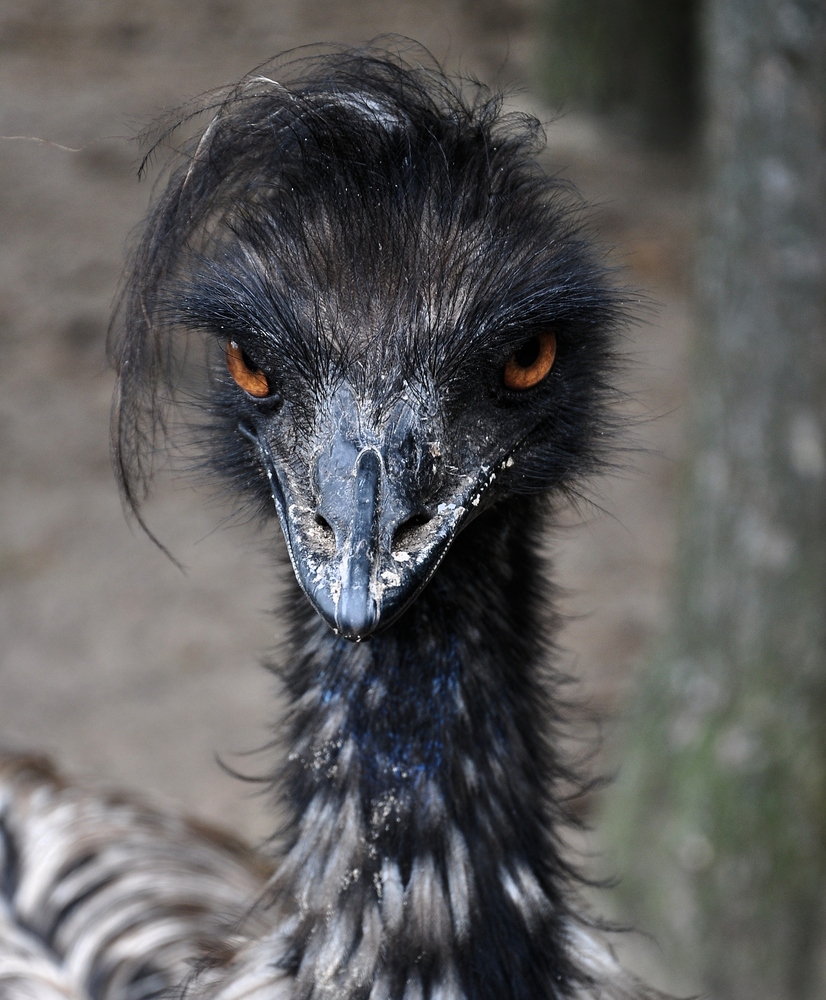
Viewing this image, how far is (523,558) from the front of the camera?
74.1 inches

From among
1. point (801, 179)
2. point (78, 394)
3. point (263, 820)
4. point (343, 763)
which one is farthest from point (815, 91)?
point (78, 394)

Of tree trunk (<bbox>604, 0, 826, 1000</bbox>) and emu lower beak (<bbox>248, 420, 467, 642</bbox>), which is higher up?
tree trunk (<bbox>604, 0, 826, 1000</bbox>)

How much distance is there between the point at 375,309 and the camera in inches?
65.3

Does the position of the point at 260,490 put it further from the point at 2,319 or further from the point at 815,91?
the point at 2,319

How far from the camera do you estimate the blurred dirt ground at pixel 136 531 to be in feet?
14.4

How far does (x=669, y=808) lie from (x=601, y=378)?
172 cm

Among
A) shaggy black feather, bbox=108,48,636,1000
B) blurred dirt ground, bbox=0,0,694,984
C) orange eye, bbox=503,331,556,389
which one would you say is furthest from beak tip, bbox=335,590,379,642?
blurred dirt ground, bbox=0,0,694,984

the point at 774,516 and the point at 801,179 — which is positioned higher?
the point at 801,179

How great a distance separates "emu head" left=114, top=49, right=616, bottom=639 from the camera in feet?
5.13

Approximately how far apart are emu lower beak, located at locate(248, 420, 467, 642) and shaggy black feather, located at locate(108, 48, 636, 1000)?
26mm

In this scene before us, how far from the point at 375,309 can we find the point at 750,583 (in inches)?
68.9

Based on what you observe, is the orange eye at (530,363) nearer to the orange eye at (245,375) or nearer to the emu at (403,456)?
the emu at (403,456)

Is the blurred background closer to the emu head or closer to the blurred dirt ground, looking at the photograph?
the blurred dirt ground

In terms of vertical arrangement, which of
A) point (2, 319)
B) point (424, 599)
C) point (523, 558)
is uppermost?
point (2, 319)
